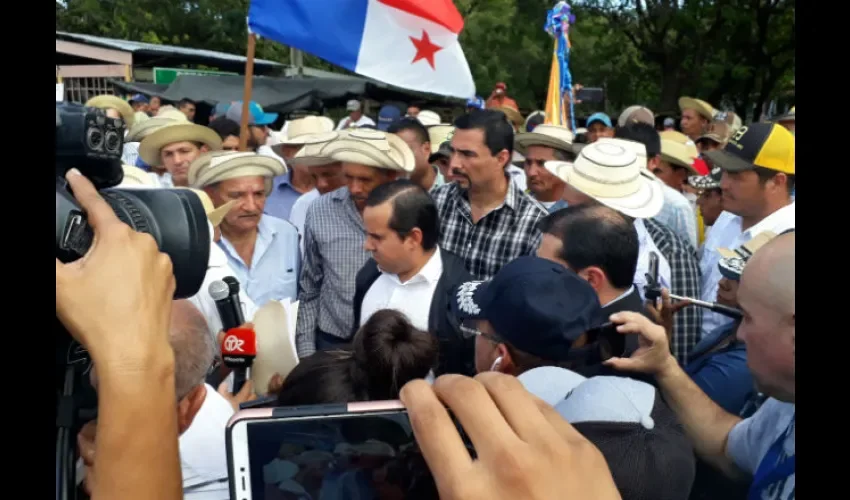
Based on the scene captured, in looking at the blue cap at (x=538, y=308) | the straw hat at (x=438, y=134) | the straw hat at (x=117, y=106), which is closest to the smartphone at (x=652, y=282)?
the blue cap at (x=538, y=308)

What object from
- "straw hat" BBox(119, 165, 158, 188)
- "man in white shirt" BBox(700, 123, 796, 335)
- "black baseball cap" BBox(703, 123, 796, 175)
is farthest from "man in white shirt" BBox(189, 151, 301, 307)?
"black baseball cap" BBox(703, 123, 796, 175)

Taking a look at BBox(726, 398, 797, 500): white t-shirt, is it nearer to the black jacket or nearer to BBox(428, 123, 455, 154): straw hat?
the black jacket

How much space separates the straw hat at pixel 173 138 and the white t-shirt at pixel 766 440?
3.79m

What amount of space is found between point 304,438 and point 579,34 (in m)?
26.2

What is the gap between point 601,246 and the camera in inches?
95.9

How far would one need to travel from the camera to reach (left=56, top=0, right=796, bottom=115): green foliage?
892 inches

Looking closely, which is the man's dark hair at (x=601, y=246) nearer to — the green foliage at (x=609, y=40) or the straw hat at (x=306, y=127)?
the straw hat at (x=306, y=127)

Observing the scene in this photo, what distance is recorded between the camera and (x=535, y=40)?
2648cm

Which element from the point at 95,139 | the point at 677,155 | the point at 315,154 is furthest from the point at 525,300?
the point at 677,155

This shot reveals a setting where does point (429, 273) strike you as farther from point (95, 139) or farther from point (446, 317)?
point (95, 139)

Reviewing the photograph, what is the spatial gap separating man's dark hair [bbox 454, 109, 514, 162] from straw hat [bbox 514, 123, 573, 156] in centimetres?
105
